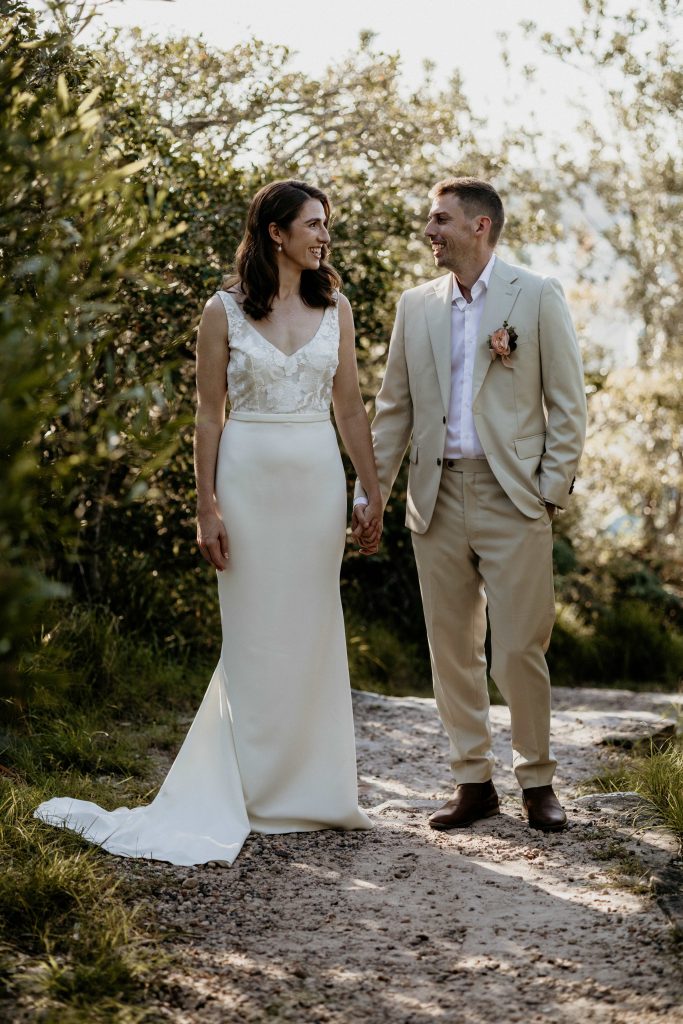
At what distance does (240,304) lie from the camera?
4.10 m

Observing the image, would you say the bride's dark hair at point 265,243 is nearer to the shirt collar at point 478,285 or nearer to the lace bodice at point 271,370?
the lace bodice at point 271,370

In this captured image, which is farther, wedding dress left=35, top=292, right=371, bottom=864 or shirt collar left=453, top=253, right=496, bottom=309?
shirt collar left=453, top=253, right=496, bottom=309

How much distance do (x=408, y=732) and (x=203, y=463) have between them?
246 centimetres

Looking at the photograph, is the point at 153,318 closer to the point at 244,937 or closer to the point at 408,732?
the point at 408,732

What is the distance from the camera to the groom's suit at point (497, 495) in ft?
13.3

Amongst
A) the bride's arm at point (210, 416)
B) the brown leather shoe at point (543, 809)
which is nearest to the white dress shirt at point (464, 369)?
the bride's arm at point (210, 416)

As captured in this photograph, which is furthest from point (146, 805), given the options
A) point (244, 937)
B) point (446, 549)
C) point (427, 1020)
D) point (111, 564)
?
point (111, 564)

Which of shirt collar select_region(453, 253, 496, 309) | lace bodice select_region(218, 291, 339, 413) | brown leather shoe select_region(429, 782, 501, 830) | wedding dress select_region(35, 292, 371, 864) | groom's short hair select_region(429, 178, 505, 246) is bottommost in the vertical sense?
brown leather shoe select_region(429, 782, 501, 830)

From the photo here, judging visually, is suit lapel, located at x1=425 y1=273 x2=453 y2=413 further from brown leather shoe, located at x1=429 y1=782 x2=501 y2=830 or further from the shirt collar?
brown leather shoe, located at x1=429 y1=782 x2=501 y2=830

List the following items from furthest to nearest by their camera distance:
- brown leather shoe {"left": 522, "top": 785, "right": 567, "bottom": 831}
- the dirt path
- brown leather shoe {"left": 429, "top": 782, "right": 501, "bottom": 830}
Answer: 1. brown leather shoe {"left": 429, "top": 782, "right": 501, "bottom": 830}
2. brown leather shoe {"left": 522, "top": 785, "right": 567, "bottom": 831}
3. the dirt path

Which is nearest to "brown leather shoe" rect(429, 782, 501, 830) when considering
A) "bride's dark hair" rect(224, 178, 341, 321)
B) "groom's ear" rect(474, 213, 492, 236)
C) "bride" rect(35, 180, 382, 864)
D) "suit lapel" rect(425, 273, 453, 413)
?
"bride" rect(35, 180, 382, 864)

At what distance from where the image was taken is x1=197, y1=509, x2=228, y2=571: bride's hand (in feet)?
13.3

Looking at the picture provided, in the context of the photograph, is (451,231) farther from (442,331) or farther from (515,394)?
(515,394)

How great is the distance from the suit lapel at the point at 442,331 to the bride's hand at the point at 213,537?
913 mm
